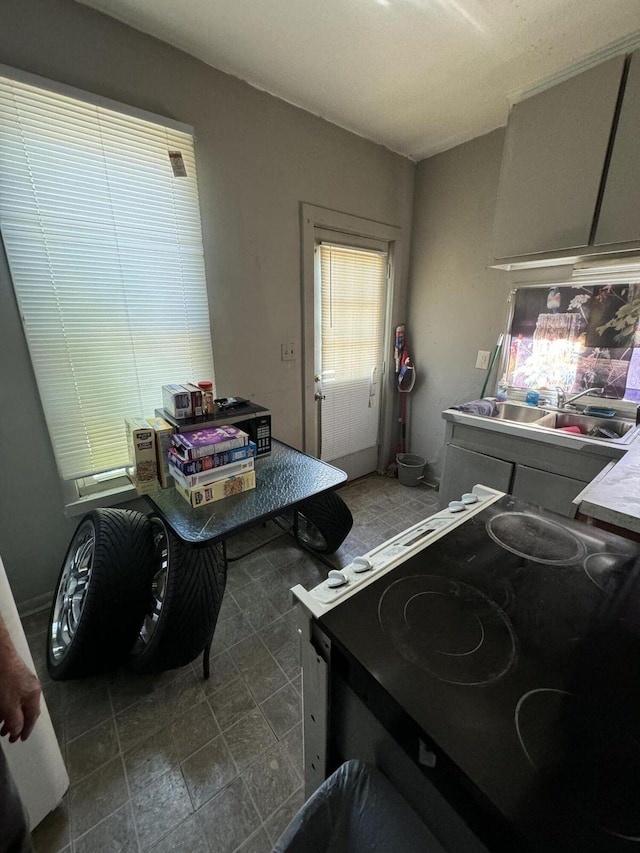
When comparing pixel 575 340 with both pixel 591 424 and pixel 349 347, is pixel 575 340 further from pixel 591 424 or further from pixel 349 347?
pixel 349 347

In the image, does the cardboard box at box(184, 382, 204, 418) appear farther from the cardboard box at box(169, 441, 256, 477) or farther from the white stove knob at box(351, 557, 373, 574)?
the white stove knob at box(351, 557, 373, 574)

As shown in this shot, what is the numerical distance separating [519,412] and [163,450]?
90.2 inches

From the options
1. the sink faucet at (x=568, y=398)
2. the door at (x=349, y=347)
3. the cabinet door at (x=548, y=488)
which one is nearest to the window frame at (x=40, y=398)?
the door at (x=349, y=347)

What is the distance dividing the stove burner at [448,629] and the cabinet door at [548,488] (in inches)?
56.1

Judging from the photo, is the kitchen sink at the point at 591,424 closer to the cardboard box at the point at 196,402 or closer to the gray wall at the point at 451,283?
the gray wall at the point at 451,283

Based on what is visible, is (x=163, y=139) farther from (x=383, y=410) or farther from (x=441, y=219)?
(x=383, y=410)

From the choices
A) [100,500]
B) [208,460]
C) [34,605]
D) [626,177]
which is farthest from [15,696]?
[626,177]

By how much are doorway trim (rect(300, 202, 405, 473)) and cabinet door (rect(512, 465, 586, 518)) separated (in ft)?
4.67

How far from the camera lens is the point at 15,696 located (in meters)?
0.68

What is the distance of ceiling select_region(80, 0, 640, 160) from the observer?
4.64 feet

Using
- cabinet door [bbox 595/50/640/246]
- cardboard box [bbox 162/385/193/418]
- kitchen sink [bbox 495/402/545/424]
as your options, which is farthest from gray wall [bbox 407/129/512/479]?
cardboard box [bbox 162/385/193/418]

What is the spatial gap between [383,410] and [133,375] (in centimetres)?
213

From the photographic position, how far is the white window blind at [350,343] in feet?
8.61

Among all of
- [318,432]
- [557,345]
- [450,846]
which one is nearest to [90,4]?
[318,432]
